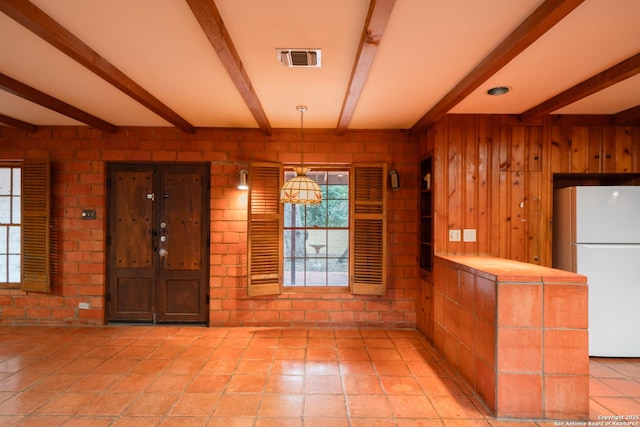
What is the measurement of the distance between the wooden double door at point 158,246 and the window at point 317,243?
104cm

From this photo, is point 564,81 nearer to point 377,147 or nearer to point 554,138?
point 554,138

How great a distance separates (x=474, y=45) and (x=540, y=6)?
1.39 ft

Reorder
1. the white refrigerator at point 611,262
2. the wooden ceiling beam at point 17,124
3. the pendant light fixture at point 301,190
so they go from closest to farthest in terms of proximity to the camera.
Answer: the pendant light fixture at point 301,190 < the white refrigerator at point 611,262 < the wooden ceiling beam at point 17,124

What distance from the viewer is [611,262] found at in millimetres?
2992

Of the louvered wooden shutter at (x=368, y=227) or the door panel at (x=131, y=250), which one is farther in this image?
the door panel at (x=131, y=250)

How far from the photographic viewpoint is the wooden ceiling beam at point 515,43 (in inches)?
63.7

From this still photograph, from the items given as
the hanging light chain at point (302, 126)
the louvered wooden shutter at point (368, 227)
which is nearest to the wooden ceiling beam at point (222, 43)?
the hanging light chain at point (302, 126)

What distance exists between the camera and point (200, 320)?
157 inches

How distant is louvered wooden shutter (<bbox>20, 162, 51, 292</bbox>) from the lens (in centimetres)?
383

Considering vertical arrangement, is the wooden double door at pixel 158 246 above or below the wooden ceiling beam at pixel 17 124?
below

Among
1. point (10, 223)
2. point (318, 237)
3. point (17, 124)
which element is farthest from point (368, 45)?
point (10, 223)

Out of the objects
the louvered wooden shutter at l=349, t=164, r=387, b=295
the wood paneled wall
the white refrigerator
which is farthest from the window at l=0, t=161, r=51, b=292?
the white refrigerator

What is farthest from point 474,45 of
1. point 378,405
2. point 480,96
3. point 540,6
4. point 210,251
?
point 210,251

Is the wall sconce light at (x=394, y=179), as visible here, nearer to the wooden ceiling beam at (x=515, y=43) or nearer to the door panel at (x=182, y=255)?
the wooden ceiling beam at (x=515, y=43)
